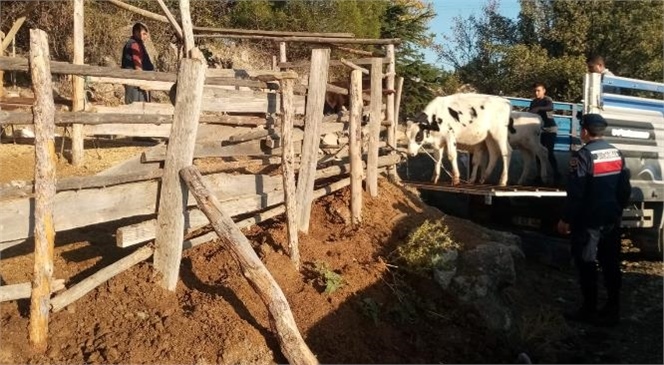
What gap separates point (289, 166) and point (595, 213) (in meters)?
3.11

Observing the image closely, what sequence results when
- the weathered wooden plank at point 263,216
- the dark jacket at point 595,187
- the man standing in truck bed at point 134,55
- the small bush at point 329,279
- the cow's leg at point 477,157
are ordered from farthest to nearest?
the cow's leg at point 477,157 < the man standing in truck bed at point 134,55 < the dark jacket at point 595,187 < the small bush at point 329,279 < the weathered wooden plank at point 263,216

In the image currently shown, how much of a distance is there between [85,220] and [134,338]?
88 centimetres

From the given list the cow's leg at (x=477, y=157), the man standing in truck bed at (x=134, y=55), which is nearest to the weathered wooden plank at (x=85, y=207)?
the man standing in truck bed at (x=134, y=55)

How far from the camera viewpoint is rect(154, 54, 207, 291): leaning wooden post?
5152 mm

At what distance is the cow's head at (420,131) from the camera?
1027 cm

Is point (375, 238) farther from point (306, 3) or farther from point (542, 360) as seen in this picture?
point (306, 3)

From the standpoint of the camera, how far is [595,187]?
6.99m

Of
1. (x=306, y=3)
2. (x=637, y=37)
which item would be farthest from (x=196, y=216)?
(x=637, y=37)

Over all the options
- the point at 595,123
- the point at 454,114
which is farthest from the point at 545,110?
the point at 595,123

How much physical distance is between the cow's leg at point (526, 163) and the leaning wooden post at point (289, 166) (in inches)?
229

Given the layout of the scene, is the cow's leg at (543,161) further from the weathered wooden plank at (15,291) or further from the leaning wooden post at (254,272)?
the weathered wooden plank at (15,291)

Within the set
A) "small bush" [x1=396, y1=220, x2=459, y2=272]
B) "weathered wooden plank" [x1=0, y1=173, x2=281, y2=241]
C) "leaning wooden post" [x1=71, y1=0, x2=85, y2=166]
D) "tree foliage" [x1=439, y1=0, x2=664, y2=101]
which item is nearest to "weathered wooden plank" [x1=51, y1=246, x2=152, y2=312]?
"weathered wooden plank" [x1=0, y1=173, x2=281, y2=241]

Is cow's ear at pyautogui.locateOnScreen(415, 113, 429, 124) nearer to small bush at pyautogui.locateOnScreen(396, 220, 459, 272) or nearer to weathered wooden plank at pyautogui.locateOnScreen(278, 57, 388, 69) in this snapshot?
weathered wooden plank at pyautogui.locateOnScreen(278, 57, 388, 69)

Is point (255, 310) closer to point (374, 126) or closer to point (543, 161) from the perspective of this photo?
point (374, 126)
